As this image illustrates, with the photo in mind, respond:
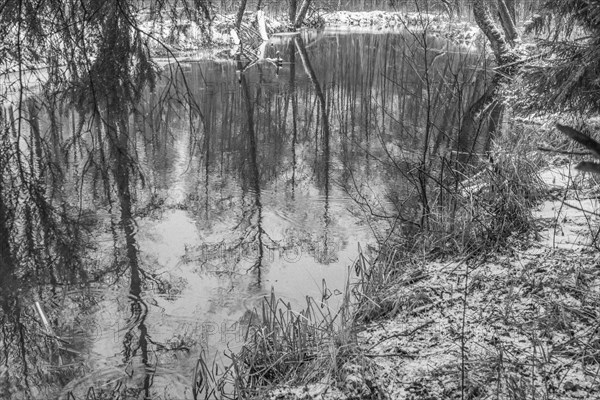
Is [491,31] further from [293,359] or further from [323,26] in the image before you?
[323,26]

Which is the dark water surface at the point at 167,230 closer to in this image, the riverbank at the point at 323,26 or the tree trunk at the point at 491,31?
the riverbank at the point at 323,26

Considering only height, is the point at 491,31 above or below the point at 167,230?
above

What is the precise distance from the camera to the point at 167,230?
5.21 meters

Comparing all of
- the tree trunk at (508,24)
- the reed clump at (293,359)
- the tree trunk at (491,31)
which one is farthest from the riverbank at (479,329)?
the tree trunk at (508,24)

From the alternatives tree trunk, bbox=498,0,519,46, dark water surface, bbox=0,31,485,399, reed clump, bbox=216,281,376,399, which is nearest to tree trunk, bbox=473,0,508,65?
tree trunk, bbox=498,0,519,46

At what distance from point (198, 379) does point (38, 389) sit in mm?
760

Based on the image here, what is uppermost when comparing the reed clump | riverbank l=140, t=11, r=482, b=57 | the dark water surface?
riverbank l=140, t=11, r=482, b=57

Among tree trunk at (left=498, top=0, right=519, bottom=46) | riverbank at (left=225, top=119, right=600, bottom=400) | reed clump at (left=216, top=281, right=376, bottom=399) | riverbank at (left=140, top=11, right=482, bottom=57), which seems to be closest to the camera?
riverbank at (left=225, top=119, right=600, bottom=400)

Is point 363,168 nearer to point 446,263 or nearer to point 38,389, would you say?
point 446,263

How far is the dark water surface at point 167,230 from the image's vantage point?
3.37m

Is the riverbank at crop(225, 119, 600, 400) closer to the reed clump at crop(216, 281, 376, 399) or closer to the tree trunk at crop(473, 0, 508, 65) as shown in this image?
the reed clump at crop(216, 281, 376, 399)

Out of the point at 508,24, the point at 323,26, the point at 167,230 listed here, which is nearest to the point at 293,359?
the point at 167,230

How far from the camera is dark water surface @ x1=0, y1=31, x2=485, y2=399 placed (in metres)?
3.37

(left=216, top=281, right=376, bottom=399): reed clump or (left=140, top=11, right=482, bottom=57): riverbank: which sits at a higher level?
(left=140, top=11, right=482, bottom=57): riverbank
